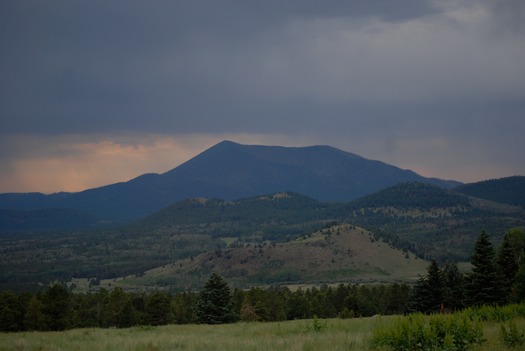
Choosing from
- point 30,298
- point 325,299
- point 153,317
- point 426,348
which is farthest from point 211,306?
point 325,299

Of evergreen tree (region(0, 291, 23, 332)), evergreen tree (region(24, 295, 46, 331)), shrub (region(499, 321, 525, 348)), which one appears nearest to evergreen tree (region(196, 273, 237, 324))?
evergreen tree (region(24, 295, 46, 331))

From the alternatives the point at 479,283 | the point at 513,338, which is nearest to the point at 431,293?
the point at 479,283

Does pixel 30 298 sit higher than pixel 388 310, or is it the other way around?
pixel 30 298

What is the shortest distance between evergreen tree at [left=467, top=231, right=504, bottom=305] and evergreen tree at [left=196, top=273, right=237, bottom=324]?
25.1 meters

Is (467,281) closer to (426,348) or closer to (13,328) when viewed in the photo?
(426,348)

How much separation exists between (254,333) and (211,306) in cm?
3036

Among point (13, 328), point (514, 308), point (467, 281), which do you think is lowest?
point (13, 328)

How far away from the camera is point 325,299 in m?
90.1

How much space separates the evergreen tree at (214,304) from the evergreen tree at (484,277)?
2511 cm

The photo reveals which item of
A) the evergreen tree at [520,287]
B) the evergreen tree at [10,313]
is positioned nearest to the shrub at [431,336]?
the evergreen tree at [520,287]

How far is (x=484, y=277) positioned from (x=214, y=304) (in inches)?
1098

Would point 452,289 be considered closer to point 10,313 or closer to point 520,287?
point 520,287

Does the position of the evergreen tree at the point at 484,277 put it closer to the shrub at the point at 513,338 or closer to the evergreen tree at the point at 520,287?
the evergreen tree at the point at 520,287

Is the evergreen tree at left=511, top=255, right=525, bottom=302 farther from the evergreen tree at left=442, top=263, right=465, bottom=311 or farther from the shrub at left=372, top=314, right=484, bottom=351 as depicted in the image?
the shrub at left=372, top=314, right=484, bottom=351
